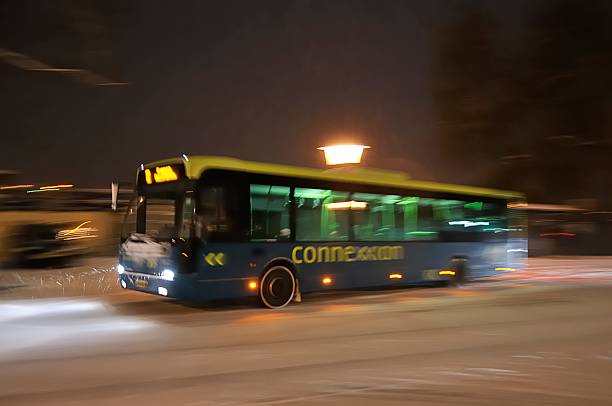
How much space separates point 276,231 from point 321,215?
1269mm

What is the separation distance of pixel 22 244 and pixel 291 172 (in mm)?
10074

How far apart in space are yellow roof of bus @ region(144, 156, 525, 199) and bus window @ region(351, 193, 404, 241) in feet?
1.20

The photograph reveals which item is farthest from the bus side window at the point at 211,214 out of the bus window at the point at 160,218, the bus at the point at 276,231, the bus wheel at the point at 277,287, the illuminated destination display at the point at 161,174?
the bus wheel at the point at 277,287

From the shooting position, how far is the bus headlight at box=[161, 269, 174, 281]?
1035 cm

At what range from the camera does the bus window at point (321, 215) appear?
1195cm

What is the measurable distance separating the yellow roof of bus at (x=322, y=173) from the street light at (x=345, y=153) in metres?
4.11

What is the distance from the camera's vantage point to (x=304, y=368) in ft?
22.2

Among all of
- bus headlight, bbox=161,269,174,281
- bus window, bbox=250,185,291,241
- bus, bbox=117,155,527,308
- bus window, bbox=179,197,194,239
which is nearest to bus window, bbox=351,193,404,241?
bus, bbox=117,155,527,308

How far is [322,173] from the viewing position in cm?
1262

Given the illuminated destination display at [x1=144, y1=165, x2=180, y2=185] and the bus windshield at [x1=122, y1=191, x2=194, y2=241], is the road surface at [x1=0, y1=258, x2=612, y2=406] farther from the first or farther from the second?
the illuminated destination display at [x1=144, y1=165, x2=180, y2=185]

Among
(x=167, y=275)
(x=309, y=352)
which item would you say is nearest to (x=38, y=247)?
(x=167, y=275)

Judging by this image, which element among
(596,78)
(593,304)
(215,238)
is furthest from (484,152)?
(215,238)

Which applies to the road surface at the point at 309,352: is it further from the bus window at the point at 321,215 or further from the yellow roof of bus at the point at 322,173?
the yellow roof of bus at the point at 322,173

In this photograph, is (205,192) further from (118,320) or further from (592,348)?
(592,348)
